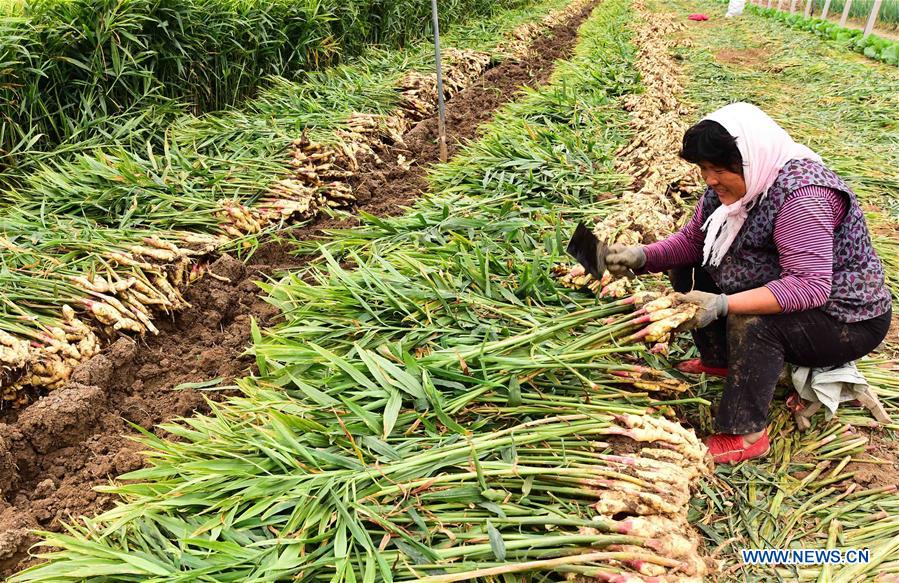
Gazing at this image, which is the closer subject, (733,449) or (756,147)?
(756,147)

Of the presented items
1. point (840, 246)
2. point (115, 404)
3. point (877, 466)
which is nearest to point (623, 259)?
point (840, 246)

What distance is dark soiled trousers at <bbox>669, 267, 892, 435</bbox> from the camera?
1902 millimetres

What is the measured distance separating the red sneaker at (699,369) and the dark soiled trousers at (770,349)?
1.13ft

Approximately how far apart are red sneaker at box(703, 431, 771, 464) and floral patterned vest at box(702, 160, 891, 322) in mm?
520

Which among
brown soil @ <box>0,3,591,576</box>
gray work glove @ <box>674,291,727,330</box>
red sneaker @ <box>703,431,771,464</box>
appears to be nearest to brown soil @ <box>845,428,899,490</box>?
red sneaker @ <box>703,431,771,464</box>

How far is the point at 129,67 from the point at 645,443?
4.57 meters

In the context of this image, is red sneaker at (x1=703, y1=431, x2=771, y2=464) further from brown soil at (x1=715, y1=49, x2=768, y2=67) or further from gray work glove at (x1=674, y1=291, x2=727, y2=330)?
brown soil at (x1=715, y1=49, x2=768, y2=67)

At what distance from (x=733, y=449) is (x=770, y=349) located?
15.0 inches

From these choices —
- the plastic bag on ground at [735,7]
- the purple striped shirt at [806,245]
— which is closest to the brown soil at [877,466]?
the purple striped shirt at [806,245]

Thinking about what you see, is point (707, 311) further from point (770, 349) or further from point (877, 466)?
point (877, 466)

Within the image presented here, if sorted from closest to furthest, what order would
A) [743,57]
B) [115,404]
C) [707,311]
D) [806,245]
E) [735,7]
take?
1. [806,245]
2. [707,311]
3. [115,404]
4. [743,57]
5. [735,7]

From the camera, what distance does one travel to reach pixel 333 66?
22.2ft

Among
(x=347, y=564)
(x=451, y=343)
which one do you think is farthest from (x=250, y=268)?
(x=347, y=564)

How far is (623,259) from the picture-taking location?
7.42ft
